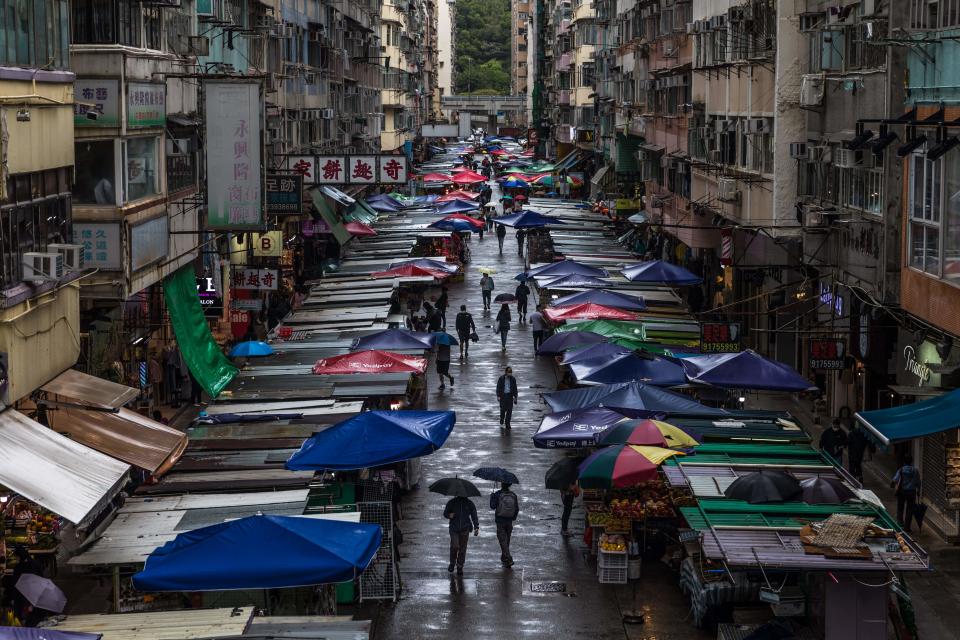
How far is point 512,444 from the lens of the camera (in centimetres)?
2831

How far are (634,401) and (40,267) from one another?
9645mm

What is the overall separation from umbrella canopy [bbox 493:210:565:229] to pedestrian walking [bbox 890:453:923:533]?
120 feet

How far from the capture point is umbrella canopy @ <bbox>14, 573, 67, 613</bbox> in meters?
15.6

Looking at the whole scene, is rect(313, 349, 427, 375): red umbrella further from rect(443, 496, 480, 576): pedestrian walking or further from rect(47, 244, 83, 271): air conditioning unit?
rect(47, 244, 83, 271): air conditioning unit

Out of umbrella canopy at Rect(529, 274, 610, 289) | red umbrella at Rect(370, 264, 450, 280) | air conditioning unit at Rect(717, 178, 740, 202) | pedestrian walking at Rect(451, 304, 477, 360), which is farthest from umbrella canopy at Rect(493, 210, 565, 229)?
air conditioning unit at Rect(717, 178, 740, 202)

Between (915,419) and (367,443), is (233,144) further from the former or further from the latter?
(915,419)

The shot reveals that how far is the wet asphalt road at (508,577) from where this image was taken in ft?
56.9

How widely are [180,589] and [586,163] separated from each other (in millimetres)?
81493

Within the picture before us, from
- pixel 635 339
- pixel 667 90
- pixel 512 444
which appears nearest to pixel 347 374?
pixel 512 444

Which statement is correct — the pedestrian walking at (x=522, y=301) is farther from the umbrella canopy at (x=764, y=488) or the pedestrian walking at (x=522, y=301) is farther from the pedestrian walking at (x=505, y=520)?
the umbrella canopy at (x=764, y=488)

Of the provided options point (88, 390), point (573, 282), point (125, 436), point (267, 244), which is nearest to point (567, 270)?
point (573, 282)

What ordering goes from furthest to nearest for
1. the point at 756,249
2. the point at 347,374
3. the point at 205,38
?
the point at 756,249 < the point at 205,38 < the point at 347,374

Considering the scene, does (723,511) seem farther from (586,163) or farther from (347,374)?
(586,163)

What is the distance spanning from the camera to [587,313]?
32625 millimetres
